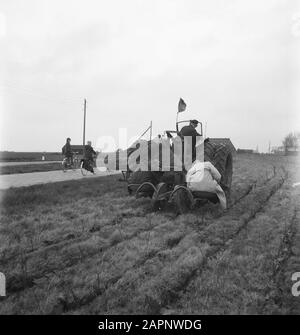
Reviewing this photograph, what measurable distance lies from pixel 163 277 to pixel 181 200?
330cm

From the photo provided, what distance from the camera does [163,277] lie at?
3.88m

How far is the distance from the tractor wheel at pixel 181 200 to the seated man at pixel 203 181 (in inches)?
9.3

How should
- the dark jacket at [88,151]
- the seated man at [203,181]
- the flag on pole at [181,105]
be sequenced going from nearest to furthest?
the seated man at [203,181] → the flag on pole at [181,105] → the dark jacket at [88,151]

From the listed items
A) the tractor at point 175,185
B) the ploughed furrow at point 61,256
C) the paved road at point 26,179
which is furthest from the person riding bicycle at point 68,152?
the ploughed furrow at point 61,256

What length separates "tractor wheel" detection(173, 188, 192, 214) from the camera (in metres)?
7.13

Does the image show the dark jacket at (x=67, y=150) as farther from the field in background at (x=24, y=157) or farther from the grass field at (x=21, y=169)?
the field in background at (x=24, y=157)

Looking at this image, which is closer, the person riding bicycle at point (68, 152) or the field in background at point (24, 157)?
the person riding bicycle at point (68, 152)

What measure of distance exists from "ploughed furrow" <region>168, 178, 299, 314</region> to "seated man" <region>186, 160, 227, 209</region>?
1445mm

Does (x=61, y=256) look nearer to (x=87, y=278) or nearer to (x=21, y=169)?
(x=87, y=278)

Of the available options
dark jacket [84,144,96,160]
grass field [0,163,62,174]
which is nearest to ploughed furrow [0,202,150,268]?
dark jacket [84,144,96,160]

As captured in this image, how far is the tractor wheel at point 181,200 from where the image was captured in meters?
7.13

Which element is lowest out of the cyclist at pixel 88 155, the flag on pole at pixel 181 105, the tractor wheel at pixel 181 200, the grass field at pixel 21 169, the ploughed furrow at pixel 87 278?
the ploughed furrow at pixel 87 278

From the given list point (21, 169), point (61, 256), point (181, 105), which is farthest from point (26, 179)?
point (61, 256)
